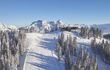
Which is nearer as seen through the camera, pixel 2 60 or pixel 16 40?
pixel 2 60

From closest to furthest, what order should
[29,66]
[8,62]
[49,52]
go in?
[8,62] < [29,66] < [49,52]

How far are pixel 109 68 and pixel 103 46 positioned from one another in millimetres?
26971

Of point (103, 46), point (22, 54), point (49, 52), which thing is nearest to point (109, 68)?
point (103, 46)

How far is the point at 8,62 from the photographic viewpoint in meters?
106

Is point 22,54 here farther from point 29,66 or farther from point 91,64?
point 91,64

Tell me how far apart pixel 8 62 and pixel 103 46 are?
286 feet

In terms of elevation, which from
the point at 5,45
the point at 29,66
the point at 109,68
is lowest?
the point at 109,68

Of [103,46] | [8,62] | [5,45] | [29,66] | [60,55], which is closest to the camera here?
[8,62]

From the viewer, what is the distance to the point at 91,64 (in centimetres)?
11700

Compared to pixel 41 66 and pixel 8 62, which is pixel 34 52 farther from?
pixel 8 62

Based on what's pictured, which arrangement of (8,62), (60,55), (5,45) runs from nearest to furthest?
(8,62)
(5,45)
(60,55)

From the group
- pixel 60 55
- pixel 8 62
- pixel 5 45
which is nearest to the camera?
pixel 8 62

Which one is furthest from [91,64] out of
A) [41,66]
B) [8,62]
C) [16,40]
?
[16,40]

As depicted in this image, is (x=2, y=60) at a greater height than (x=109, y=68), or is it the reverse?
(x=2, y=60)
